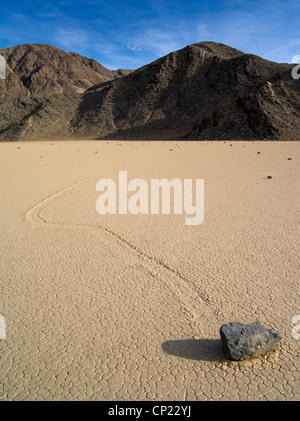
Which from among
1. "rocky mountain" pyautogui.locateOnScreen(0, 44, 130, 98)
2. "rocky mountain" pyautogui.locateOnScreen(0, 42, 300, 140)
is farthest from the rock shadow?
"rocky mountain" pyautogui.locateOnScreen(0, 44, 130, 98)

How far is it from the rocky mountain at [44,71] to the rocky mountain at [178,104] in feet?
127

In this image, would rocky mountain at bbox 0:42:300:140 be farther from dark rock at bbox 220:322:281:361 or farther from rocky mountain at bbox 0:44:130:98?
rocky mountain at bbox 0:44:130:98

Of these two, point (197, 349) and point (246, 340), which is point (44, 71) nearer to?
point (197, 349)

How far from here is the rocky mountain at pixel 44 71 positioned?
97562mm

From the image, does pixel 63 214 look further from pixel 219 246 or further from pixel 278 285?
pixel 278 285

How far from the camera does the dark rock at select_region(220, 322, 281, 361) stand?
7.43ft

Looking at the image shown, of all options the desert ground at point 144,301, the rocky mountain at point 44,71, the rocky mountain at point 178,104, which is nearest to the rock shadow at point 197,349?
the desert ground at point 144,301

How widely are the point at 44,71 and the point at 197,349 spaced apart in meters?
114

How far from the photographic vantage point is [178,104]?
172ft

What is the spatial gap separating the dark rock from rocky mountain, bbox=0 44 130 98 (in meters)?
102

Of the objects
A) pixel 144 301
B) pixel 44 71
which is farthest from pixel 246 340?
pixel 44 71

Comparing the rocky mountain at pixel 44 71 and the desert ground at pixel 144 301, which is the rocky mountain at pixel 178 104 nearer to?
the desert ground at pixel 144 301
